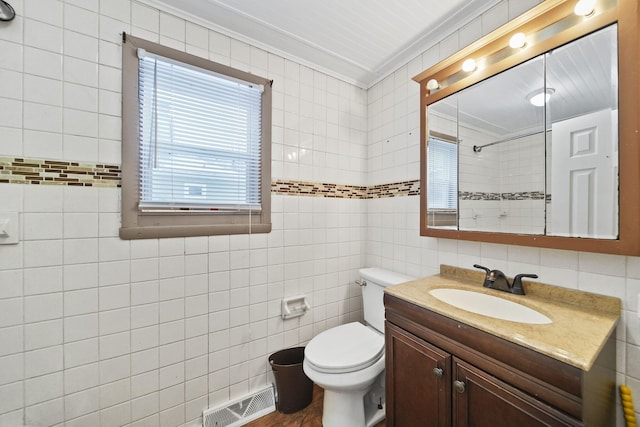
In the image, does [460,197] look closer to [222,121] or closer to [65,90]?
[222,121]

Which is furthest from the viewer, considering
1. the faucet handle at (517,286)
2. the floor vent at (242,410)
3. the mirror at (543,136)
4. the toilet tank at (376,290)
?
the toilet tank at (376,290)

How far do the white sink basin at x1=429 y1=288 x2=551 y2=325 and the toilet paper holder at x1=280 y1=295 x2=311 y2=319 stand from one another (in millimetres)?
904

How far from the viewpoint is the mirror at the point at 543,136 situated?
886mm

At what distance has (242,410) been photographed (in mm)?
1494

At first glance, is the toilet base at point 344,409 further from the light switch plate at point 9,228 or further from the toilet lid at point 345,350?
the light switch plate at point 9,228

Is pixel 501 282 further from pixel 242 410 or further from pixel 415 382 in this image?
pixel 242 410

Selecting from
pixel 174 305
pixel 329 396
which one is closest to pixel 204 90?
pixel 174 305

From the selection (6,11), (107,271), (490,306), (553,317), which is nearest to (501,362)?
(553,317)

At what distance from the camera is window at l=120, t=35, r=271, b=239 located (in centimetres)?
128

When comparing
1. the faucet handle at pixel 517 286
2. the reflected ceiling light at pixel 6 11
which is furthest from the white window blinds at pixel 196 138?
the faucet handle at pixel 517 286

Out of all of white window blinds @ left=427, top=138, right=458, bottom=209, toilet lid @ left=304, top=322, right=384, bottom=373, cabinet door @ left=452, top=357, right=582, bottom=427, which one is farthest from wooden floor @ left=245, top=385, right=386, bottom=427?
white window blinds @ left=427, top=138, right=458, bottom=209

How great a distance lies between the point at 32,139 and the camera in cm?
109

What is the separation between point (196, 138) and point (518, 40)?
1.70 metres

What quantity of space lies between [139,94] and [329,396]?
77.1 inches
